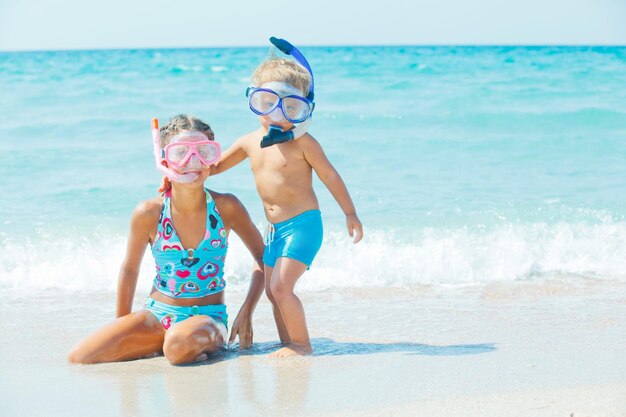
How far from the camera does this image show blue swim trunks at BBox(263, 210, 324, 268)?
3.88 meters

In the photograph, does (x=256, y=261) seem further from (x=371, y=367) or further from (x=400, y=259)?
(x=400, y=259)

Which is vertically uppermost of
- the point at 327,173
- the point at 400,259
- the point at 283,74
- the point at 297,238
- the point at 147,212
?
the point at 283,74

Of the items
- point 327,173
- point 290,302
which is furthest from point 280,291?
point 327,173

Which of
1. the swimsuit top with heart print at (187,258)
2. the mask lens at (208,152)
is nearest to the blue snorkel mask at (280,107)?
the mask lens at (208,152)

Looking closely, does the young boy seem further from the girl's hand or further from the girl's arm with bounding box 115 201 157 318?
the girl's arm with bounding box 115 201 157 318

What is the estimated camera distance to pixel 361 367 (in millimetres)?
3666

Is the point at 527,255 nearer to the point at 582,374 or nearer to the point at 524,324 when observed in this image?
the point at 524,324

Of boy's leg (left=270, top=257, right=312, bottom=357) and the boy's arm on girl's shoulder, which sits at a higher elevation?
the boy's arm on girl's shoulder

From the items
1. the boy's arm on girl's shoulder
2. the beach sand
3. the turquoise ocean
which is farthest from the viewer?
the turquoise ocean

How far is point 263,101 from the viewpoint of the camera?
12.7 feet

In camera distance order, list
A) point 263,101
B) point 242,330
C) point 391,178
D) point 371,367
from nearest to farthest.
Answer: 1. point 371,367
2. point 263,101
3. point 242,330
4. point 391,178

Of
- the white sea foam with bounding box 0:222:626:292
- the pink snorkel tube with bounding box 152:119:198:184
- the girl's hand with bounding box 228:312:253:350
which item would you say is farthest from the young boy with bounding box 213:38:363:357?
the white sea foam with bounding box 0:222:626:292

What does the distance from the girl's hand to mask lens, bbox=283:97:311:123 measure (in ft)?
3.22

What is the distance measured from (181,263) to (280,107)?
2.90 feet
